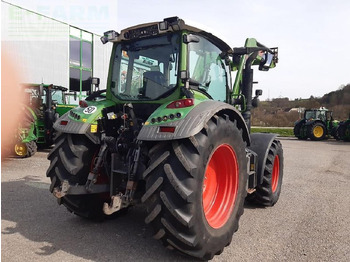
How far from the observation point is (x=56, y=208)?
13.4 feet

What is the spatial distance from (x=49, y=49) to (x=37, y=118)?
24.3ft

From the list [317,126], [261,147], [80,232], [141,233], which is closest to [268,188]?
[261,147]

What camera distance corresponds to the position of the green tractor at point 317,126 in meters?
18.7

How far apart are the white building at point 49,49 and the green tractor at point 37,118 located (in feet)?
11.6

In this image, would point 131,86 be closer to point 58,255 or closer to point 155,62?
point 155,62

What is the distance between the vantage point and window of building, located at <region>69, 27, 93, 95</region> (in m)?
16.4

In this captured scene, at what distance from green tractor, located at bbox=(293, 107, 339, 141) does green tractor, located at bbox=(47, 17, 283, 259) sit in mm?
16188

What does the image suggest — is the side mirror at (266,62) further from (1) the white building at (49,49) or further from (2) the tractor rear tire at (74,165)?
(1) the white building at (49,49)

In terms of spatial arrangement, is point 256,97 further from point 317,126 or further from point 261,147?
point 317,126

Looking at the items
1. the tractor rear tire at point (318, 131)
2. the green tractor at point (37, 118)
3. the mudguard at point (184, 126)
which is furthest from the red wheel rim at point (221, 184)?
the tractor rear tire at point (318, 131)

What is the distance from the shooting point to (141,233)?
327cm

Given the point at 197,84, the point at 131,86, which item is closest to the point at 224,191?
the point at 197,84

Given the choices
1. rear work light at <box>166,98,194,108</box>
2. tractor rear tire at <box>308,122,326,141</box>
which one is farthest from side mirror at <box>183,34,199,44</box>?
tractor rear tire at <box>308,122,326,141</box>

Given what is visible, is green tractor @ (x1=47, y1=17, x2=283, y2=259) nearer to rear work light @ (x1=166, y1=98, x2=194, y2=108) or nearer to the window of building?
rear work light @ (x1=166, y1=98, x2=194, y2=108)
